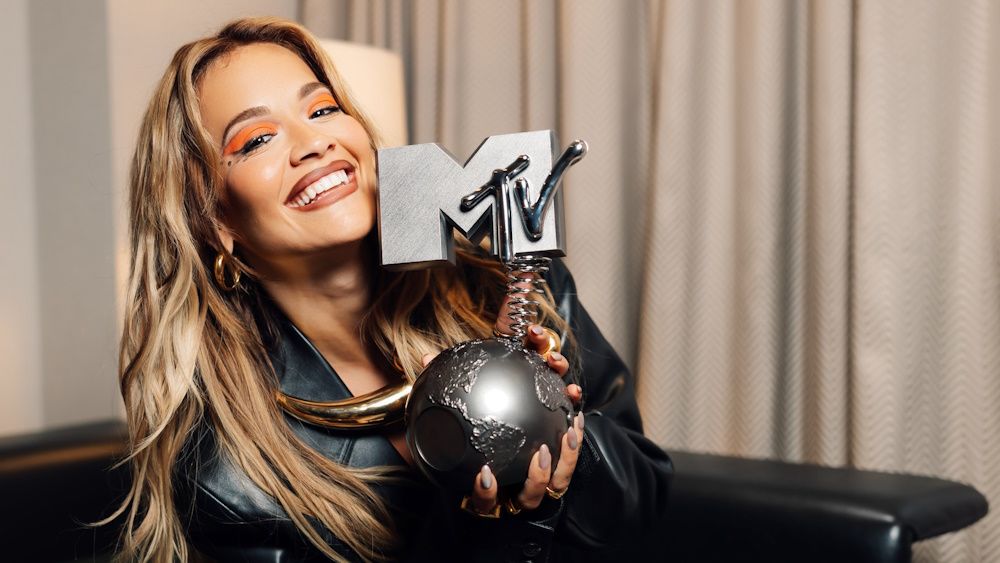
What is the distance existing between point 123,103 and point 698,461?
1475 mm

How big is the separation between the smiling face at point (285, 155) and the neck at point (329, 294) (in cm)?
5

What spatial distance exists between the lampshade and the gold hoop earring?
0.74 meters

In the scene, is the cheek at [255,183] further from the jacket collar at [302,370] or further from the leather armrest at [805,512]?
the leather armrest at [805,512]

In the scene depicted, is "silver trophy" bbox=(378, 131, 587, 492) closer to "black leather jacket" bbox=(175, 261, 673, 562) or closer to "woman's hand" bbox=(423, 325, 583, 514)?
"woman's hand" bbox=(423, 325, 583, 514)

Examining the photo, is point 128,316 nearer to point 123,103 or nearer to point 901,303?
point 123,103

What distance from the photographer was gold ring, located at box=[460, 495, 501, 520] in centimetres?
98

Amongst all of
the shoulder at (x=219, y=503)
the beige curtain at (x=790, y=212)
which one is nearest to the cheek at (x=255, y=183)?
the shoulder at (x=219, y=503)

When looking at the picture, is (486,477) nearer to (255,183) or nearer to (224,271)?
(255,183)

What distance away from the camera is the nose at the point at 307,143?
112 cm

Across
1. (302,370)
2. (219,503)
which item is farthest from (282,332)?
(219,503)

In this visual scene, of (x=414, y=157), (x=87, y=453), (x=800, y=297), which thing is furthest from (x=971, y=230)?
(x=87, y=453)

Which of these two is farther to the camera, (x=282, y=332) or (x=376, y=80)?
(x=376, y=80)

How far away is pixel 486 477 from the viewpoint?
34.9 inches

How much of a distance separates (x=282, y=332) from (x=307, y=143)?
0.31 metres
